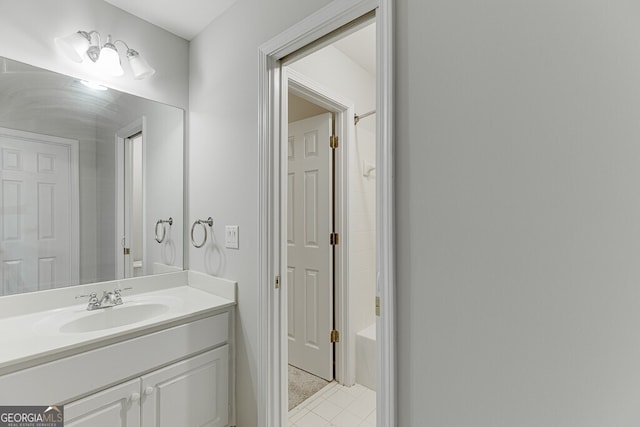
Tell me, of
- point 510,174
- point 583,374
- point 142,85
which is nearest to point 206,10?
point 142,85

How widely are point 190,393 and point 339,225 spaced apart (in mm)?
1378

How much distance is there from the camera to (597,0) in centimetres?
71

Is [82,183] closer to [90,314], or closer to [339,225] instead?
[90,314]

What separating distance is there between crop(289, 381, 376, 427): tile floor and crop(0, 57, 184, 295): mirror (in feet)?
4.15

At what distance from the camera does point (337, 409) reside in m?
1.98

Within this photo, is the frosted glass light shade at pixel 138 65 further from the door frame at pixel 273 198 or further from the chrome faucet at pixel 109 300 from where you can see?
the chrome faucet at pixel 109 300

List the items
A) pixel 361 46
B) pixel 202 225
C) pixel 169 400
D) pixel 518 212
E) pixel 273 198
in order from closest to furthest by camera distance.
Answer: pixel 518 212 < pixel 169 400 < pixel 273 198 < pixel 202 225 < pixel 361 46

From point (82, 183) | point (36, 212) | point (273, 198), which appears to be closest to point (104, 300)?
point (36, 212)

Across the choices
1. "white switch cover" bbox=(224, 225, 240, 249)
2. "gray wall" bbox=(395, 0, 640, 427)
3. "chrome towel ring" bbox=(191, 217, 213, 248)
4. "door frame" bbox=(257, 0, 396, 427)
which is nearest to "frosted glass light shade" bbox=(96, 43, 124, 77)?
"door frame" bbox=(257, 0, 396, 427)

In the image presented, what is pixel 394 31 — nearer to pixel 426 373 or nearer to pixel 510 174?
pixel 510 174

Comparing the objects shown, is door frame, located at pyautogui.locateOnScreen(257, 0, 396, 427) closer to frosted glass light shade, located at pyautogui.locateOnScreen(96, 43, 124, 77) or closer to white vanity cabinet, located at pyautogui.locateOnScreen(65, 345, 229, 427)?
white vanity cabinet, located at pyautogui.locateOnScreen(65, 345, 229, 427)

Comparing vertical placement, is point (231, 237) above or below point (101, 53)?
below

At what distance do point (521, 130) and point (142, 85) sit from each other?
78.6 inches

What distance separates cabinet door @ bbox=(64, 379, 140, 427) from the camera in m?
1.13
